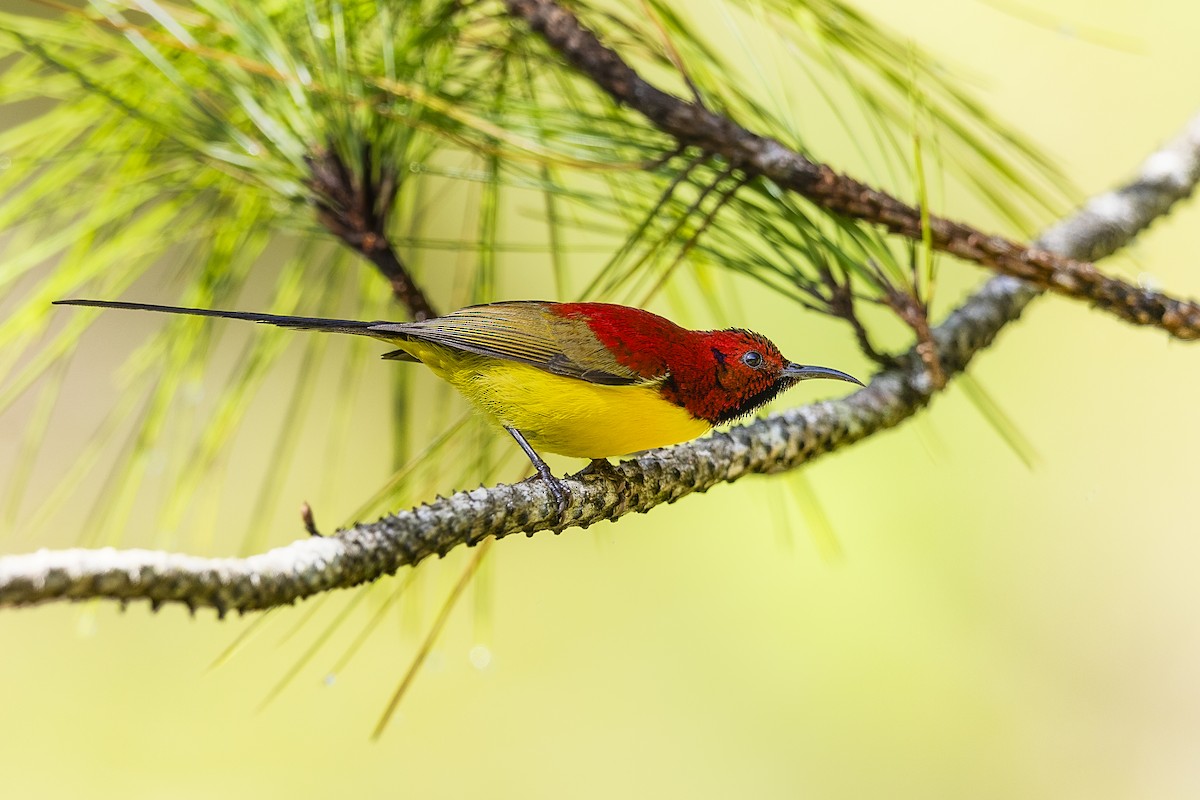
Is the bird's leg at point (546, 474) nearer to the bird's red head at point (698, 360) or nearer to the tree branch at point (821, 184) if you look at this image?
the bird's red head at point (698, 360)

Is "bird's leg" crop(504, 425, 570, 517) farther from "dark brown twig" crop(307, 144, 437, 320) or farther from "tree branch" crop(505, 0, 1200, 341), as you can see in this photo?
"tree branch" crop(505, 0, 1200, 341)

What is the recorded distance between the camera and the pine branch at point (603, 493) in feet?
2.57

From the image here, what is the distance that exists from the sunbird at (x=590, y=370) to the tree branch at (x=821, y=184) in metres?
0.32

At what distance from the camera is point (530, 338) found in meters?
1.86

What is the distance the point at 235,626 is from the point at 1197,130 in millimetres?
2956

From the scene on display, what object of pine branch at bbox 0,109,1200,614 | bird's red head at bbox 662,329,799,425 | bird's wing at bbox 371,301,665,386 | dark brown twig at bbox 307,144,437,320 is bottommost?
pine branch at bbox 0,109,1200,614

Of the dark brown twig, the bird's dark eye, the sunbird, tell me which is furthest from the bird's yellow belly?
the dark brown twig

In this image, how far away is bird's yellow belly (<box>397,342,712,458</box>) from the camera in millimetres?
1677

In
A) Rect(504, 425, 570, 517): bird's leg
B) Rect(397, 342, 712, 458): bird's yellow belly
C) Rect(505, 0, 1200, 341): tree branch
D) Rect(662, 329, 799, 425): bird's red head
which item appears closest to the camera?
Rect(504, 425, 570, 517): bird's leg

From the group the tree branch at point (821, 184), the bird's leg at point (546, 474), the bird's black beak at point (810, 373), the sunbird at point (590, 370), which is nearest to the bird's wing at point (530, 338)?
the sunbird at point (590, 370)

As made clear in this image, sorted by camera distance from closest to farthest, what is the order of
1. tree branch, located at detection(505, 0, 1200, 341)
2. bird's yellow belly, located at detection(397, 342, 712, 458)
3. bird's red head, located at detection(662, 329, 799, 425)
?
tree branch, located at detection(505, 0, 1200, 341), bird's yellow belly, located at detection(397, 342, 712, 458), bird's red head, located at detection(662, 329, 799, 425)

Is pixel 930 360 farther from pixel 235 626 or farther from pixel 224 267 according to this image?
pixel 235 626

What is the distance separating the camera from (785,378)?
1.87 metres

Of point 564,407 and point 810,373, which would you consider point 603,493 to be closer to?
point 564,407
